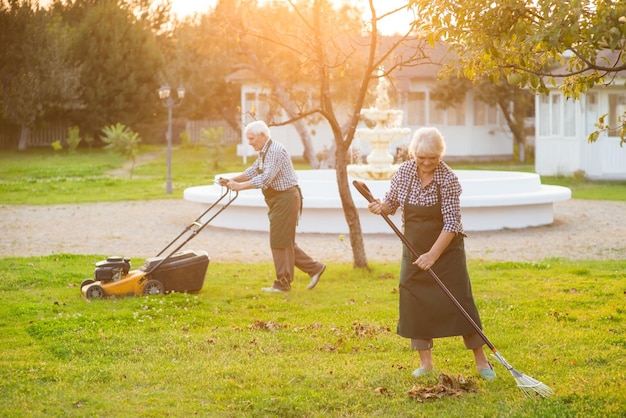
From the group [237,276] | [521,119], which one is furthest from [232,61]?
[237,276]

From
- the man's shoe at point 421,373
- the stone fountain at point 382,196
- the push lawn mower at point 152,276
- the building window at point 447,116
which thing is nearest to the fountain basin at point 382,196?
the stone fountain at point 382,196

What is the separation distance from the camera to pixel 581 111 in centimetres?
2719

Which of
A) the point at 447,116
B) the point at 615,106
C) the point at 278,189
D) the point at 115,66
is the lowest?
the point at 278,189

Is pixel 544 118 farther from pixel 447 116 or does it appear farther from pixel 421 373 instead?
pixel 421 373

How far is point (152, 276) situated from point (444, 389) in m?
4.35

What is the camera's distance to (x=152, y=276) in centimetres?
977

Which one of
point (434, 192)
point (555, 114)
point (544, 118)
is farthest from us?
point (544, 118)

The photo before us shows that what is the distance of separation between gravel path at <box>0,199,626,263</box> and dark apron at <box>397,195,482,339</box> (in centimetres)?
562

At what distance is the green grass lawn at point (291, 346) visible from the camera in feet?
19.7

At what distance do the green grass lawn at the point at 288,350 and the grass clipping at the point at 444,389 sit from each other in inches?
2.0

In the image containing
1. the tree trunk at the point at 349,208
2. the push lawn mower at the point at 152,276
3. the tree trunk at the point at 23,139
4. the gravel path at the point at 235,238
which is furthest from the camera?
the tree trunk at the point at 23,139

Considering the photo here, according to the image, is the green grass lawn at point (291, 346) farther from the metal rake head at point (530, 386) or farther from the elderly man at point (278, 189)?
the elderly man at point (278, 189)

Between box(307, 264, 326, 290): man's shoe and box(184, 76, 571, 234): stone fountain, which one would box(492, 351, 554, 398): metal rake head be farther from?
box(184, 76, 571, 234): stone fountain

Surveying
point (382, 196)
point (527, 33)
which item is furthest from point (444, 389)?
point (382, 196)
